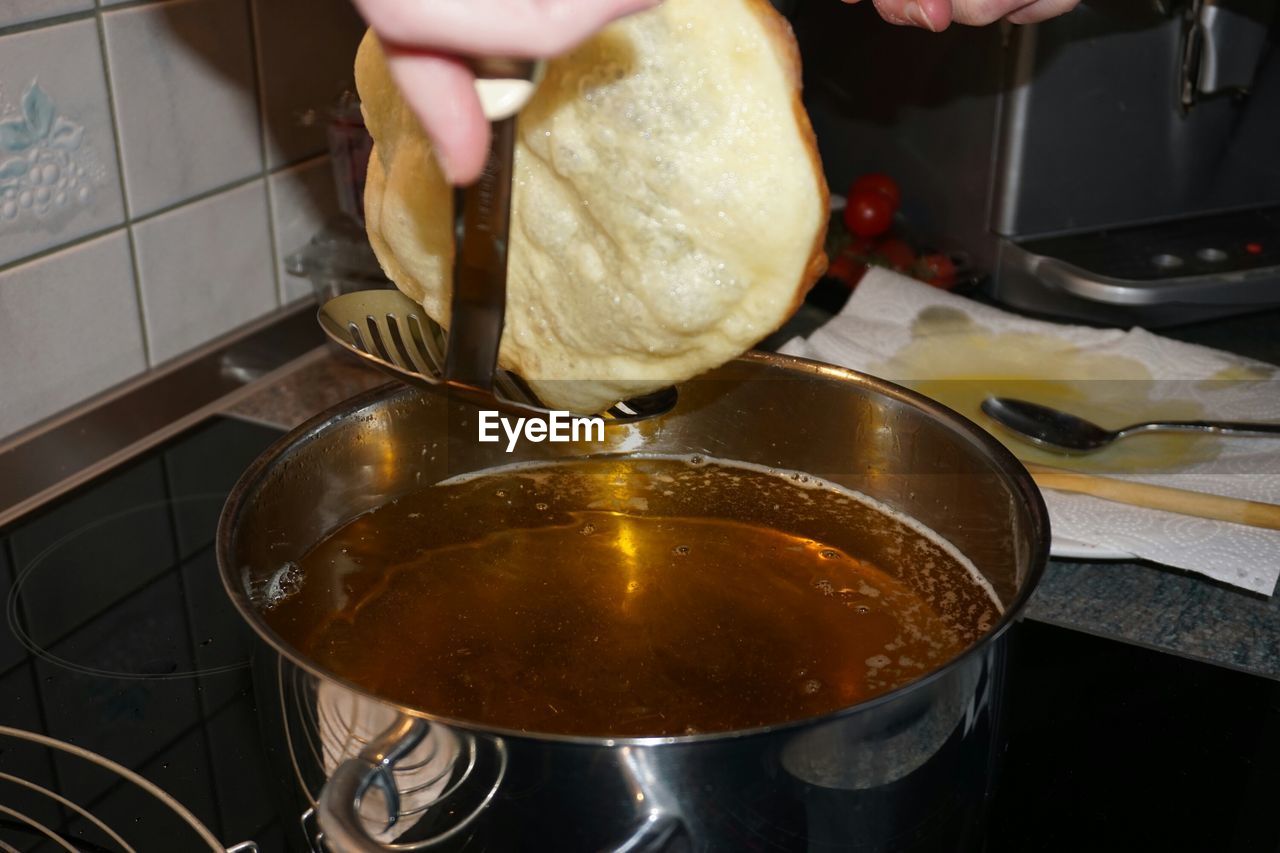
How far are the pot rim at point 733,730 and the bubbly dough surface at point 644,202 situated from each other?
0.12 metres

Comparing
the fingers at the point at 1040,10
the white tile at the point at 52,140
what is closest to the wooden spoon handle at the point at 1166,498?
the fingers at the point at 1040,10

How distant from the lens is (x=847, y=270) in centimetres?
113

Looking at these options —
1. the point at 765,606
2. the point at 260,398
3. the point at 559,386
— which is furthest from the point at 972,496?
the point at 260,398

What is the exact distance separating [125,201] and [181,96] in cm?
8

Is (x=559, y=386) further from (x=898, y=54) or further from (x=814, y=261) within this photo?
(x=898, y=54)

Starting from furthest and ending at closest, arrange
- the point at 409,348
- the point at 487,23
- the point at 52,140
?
the point at 52,140 → the point at 409,348 → the point at 487,23

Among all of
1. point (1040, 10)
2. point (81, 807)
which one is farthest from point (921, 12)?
point (81, 807)

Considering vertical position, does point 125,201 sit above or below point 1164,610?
above

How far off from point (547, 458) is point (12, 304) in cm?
36

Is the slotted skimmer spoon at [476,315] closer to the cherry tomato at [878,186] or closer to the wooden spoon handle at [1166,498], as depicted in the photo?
the wooden spoon handle at [1166,498]

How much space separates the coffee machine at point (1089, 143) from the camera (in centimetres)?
106

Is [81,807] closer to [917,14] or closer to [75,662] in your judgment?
[75,662]

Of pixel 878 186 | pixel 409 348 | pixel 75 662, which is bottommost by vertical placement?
pixel 75 662

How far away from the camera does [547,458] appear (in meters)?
0.76
